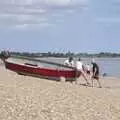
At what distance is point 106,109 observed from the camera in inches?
648

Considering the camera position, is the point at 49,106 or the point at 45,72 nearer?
the point at 49,106

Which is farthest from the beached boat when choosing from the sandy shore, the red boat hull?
the sandy shore

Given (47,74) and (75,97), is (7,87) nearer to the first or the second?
(75,97)

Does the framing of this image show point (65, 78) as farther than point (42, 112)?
Yes

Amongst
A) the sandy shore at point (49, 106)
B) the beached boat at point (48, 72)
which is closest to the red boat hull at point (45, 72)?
the beached boat at point (48, 72)

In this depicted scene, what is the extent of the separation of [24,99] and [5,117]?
271 cm

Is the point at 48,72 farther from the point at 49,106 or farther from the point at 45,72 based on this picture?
the point at 49,106

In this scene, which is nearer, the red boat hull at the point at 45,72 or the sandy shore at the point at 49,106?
the sandy shore at the point at 49,106

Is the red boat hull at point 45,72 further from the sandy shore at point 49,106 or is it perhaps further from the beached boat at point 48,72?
the sandy shore at point 49,106

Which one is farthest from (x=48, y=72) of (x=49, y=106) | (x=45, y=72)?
(x=49, y=106)

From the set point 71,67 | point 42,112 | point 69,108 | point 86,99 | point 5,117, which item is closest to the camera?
point 5,117

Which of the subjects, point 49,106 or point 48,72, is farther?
point 48,72

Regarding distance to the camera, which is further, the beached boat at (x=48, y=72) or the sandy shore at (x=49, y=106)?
the beached boat at (x=48, y=72)

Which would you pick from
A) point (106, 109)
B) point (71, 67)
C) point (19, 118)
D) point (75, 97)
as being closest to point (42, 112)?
point (19, 118)
